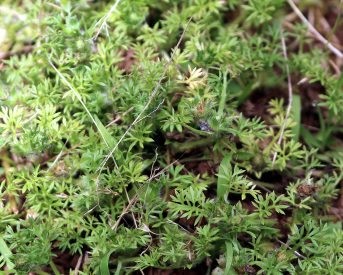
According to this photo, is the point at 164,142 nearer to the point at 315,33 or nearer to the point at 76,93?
the point at 76,93

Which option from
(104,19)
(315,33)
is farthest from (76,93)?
(315,33)

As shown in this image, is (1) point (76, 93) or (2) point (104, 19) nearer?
(1) point (76, 93)

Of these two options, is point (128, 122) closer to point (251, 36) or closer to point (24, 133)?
point (24, 133)

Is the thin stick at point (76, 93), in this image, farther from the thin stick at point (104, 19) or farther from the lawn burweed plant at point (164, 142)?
the thin stick at point (104, 19)

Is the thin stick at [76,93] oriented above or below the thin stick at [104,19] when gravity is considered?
below

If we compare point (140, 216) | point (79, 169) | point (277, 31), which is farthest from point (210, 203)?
point (277, 31)

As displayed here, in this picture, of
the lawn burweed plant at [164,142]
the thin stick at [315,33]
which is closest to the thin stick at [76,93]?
the lawn burweed plant at [164,142]

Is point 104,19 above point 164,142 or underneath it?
above

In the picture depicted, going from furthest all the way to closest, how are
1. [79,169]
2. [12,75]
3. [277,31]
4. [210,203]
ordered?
[277,31]
[12,75]
[79,169]
[210,203]
